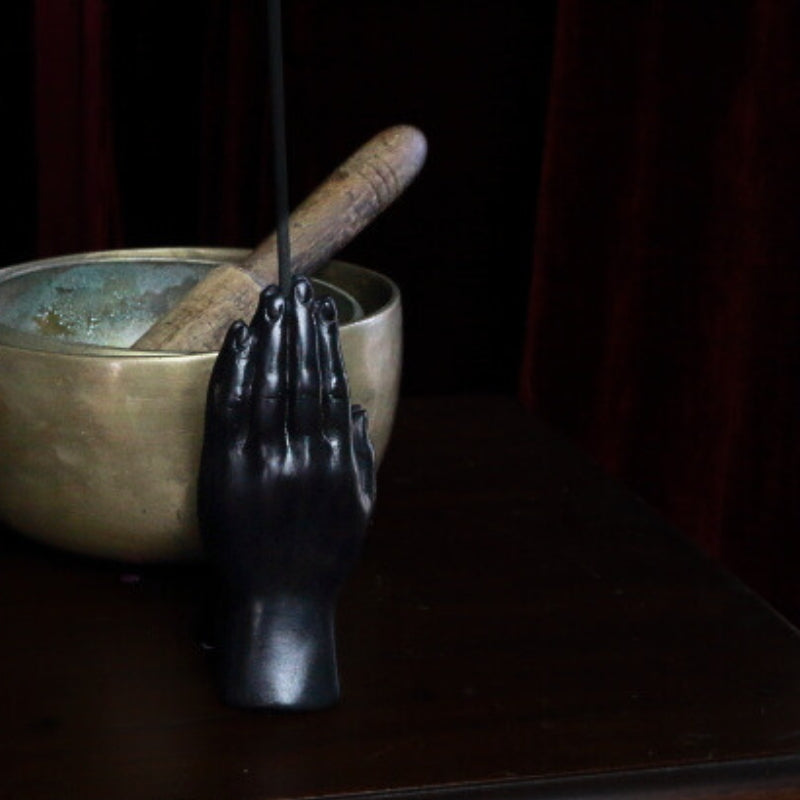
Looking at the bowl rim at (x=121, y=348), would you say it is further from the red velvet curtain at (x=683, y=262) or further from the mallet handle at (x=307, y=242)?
the red velvet curtain at (x=683, y=262)

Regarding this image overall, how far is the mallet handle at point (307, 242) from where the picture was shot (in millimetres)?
904

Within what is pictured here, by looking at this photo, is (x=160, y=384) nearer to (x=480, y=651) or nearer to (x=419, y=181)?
(x=480, y=651)

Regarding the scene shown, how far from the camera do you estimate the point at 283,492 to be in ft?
2.42

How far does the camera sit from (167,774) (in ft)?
2.28

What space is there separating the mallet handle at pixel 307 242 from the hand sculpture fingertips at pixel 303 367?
0.55ft

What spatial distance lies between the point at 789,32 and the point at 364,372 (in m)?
0.75

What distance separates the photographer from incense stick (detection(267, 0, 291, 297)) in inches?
28.1

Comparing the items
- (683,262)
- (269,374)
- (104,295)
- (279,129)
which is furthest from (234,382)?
(683,262)

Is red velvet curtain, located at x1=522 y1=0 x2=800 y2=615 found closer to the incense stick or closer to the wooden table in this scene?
the wooden table

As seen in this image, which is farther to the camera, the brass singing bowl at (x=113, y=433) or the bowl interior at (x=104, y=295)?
the bowl interior at (x=104, y=295)

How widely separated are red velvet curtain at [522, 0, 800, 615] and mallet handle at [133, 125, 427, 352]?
1.93 feet

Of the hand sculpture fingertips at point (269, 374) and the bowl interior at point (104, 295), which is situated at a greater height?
the hand sculpture fingertips at point (269, 374)

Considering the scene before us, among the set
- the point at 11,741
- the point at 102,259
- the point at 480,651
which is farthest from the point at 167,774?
the point at 102,259

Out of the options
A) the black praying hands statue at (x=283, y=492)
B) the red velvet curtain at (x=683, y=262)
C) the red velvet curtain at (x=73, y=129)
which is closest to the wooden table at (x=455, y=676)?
the black praying hands statue at (x=283, y=492)
